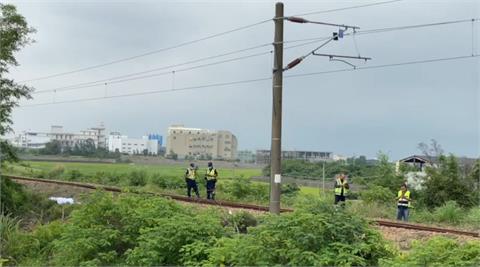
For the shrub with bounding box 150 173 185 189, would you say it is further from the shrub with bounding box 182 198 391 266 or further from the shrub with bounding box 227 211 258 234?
the shrub with bounding box 182 198 391 266

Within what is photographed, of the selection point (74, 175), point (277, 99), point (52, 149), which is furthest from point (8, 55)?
point (52, 149)

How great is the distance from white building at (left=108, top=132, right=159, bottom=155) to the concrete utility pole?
6907 cm

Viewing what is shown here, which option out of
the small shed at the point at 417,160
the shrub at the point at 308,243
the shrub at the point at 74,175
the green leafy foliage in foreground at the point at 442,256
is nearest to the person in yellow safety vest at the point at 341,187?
the shrub at the point at 308,243

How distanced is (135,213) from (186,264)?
2424 mm

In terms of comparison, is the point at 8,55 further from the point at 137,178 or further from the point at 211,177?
the point at 137,178

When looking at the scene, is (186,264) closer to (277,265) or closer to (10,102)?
(277,265)

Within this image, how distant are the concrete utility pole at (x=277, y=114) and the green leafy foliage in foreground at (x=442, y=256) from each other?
30.6 ft

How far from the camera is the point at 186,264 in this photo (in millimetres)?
9062

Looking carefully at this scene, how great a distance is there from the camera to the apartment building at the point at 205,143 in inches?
2137

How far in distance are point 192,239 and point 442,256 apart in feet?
12.4

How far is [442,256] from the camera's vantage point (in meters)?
7.63

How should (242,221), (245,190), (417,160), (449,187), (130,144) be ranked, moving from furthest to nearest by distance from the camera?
(130,144) < (417,160) < (245,190) < (449,187) < (242,221)

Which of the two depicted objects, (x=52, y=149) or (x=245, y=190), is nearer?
(x=245, y=190)

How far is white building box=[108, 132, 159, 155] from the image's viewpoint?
283 feet
